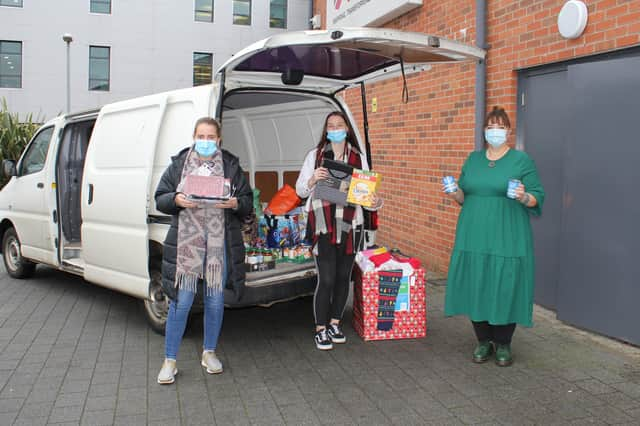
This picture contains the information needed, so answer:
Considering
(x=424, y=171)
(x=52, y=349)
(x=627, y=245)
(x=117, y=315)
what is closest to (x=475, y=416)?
(x=627, y=245)

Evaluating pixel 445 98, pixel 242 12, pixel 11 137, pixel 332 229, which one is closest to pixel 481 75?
pixel 445 98

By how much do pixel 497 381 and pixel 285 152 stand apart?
3185 mm

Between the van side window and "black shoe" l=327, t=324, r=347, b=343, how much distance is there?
393cm

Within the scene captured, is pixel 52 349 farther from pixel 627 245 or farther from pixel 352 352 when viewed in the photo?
pixel 627 245

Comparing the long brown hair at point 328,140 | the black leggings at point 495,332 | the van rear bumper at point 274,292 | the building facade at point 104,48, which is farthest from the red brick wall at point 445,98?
the building facade at point 104,48

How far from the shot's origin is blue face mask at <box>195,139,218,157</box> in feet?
13.5

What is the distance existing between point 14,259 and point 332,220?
16.0 feet

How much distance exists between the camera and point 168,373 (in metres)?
4.14

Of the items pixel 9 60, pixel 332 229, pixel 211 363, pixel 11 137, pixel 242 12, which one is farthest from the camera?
pixel 242 12

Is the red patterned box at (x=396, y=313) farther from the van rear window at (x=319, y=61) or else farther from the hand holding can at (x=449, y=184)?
the van rear window at (x=319, y=61)

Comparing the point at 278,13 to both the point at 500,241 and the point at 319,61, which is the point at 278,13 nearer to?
the point at 319,61

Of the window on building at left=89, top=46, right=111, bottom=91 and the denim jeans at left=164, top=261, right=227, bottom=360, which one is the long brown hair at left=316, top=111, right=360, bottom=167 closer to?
the denim jeans at left=164, top=261, right=227, bottom=360

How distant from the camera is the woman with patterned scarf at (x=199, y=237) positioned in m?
4.06

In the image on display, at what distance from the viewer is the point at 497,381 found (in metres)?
4.23
